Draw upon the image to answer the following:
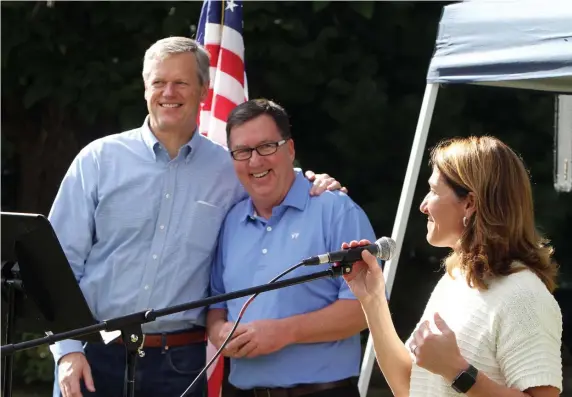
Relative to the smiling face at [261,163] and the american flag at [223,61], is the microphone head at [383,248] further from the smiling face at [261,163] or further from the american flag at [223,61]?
the american flag at [223,61]

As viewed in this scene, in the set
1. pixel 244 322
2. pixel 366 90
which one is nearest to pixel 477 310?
pixel 244 322

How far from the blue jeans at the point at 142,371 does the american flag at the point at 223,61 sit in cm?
143

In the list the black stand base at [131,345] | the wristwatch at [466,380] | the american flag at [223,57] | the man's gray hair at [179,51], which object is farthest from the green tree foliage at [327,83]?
the wristwatch at [466,380]

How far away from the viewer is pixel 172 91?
3432mm

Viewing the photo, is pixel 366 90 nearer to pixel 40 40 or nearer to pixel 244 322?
pixel 40 40

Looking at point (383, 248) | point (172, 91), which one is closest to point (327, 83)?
point (172, 91)

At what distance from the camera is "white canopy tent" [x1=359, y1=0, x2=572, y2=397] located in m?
3.30

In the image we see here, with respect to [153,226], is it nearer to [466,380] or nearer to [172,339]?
[172,339]

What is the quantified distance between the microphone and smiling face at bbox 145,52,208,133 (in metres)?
1.14

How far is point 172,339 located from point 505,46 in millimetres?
1632

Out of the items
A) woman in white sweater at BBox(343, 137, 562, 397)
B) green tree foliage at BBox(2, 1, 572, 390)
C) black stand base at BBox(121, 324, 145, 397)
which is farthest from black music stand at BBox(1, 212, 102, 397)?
green tree foliage at BBox(2, 1, 572, 390)

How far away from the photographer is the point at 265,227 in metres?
3.35

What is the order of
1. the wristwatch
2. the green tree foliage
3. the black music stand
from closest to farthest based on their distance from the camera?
the wristwatch
the black music stand
the green tree foliage

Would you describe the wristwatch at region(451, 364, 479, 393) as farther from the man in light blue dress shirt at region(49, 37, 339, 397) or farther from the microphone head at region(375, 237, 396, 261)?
the man in light blue dress shirt at region(49, 37, 339, 397)
